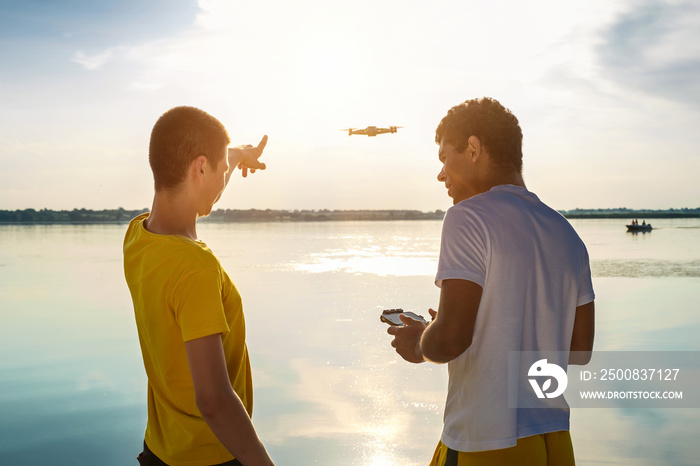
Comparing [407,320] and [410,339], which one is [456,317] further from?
[407,320]

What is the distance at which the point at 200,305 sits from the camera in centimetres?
185

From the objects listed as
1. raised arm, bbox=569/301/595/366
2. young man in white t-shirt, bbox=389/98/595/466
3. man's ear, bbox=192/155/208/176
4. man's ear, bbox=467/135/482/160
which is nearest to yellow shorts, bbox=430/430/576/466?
young man in white t-shirt, bbox=389/98/595/466

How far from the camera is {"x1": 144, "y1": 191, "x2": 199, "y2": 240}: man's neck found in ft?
6.81

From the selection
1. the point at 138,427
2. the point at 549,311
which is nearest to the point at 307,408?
the point at 138,427

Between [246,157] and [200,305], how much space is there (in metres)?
1.19

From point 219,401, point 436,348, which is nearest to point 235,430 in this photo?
point 219,401

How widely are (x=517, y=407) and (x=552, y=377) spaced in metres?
0.19

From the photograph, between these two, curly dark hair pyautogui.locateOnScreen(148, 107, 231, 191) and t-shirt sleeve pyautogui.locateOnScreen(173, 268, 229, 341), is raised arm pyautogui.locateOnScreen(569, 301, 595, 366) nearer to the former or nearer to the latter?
t-shirt sleeve pyautogui.locateOnScreen(173, 268, 229, 341)

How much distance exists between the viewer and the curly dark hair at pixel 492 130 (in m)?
2.27

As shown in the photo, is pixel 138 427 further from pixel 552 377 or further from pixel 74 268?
pixel 74 268

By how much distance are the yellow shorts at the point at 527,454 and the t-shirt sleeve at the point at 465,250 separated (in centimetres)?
62

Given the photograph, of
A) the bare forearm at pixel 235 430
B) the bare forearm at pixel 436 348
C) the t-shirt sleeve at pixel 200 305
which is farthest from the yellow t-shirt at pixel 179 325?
the bare forearm at pixel 436 348

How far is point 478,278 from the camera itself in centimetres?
205

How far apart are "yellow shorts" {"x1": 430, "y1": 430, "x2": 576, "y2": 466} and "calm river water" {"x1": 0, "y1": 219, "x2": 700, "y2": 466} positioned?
3680 millimetres
